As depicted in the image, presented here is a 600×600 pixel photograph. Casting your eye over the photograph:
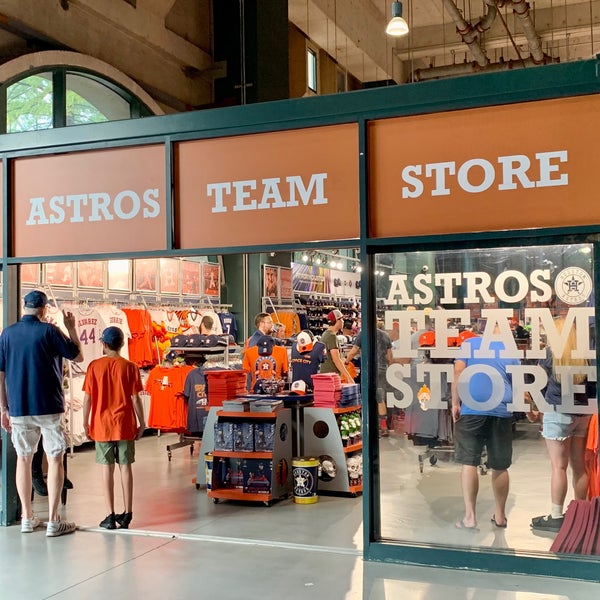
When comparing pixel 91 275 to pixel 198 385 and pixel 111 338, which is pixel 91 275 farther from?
pixel 111 338

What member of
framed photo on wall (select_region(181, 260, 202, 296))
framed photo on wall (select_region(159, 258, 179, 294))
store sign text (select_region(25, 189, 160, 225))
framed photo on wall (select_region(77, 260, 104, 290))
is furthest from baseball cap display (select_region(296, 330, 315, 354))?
framed photo on wall (select_region(181, 260, 202, 296))

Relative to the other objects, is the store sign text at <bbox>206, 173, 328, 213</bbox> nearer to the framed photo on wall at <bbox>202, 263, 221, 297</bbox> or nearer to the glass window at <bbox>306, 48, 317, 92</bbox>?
the framed photo on wall at <bbox>202, 263, 221, 297</bbox>

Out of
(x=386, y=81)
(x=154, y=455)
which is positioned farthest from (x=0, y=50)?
(x=386, y=81)

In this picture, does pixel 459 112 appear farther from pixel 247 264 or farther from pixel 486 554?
pixel 247 264

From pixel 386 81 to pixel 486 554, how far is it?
15911mm

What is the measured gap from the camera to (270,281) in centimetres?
1493

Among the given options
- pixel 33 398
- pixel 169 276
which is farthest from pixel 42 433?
pixel 169 276

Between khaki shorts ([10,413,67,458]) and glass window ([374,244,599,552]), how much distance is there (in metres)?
2.52

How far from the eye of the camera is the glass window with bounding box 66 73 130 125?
10664 millimetres

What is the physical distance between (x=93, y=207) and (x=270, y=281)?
8.92 meters

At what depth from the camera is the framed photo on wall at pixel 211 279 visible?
45.4 ft

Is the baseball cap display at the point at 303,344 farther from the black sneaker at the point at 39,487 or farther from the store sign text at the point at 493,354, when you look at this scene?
the store sign text at the point at 493,354

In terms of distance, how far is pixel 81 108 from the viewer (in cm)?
1090

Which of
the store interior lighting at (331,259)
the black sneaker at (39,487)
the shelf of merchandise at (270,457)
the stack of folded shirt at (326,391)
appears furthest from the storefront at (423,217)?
the store interior lighting at (331,259)
